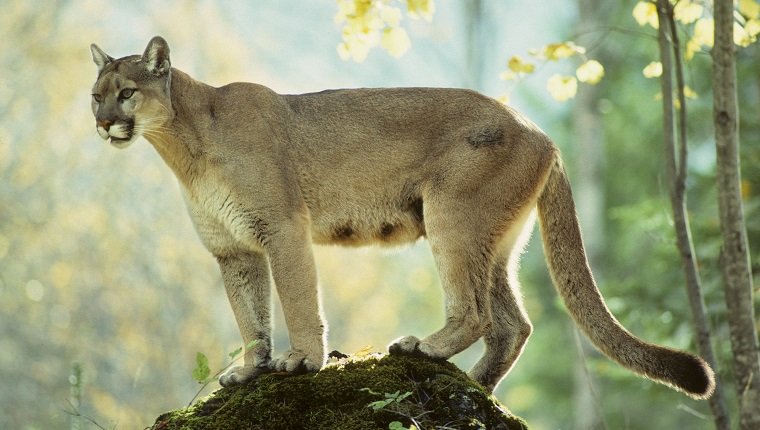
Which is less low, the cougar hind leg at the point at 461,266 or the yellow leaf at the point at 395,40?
the yellow leaf at the point at 395,40

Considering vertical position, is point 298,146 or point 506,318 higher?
point 298,146

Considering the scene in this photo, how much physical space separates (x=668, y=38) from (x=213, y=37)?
21.5m

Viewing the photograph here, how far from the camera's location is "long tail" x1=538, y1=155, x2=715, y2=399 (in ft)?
18.7

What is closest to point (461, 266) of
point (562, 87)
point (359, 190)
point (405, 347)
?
point (405, 347)

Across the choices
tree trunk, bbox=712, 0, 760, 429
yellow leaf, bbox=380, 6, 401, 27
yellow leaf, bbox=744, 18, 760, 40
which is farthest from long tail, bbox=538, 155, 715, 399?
yellow leaf, bbox=744, 18, 760, 40

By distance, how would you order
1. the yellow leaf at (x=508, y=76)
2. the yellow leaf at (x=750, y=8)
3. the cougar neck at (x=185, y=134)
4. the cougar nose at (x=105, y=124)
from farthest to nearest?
the yellow leaf at (x=508, y=76) → the yellow leaf at (x=750, y=8) → the cougar neck at (x=185, y=134) → the cougar nose at (x=105, y=124)

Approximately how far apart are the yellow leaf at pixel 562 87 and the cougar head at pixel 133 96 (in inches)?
116

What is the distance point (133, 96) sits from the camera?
6.61m

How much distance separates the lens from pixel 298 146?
6926 millimetres

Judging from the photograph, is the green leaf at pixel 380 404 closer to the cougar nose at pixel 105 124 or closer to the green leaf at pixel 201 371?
the green leaf at pixel 201 371

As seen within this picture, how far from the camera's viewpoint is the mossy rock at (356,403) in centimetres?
527

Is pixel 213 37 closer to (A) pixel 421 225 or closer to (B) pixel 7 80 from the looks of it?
(B) pixel 7 80

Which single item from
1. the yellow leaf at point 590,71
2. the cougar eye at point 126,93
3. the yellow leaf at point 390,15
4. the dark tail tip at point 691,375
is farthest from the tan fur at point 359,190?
the yellow leaf at point 590,71

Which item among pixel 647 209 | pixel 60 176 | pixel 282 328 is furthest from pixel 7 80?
pixel 647 209
